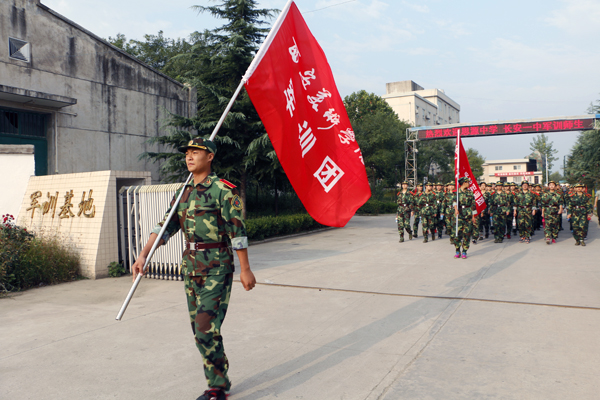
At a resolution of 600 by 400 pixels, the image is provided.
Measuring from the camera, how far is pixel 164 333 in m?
5.04

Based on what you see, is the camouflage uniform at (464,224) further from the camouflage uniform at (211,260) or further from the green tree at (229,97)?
the camouflage uniform at (211,260)

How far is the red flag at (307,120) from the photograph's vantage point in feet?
13.0

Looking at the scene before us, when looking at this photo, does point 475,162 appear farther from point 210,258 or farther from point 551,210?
point 210,258

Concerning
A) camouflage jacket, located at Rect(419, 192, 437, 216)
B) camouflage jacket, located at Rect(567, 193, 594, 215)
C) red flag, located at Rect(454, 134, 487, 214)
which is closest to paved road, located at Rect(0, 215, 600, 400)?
red flag, located at Rect(454, 134, 487, 214)

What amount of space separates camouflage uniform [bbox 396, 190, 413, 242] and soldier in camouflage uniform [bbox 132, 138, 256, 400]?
11236 mm

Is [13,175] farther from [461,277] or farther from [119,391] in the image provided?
[461,277]

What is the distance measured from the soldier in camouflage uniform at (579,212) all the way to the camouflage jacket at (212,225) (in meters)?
12.2

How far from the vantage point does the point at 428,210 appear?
48.4 ft

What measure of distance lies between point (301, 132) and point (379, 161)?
111ft

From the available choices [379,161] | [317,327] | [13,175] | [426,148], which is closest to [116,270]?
[13,175]

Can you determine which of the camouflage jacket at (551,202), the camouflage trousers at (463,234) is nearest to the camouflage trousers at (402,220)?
the camouflage trousers at (463,234)

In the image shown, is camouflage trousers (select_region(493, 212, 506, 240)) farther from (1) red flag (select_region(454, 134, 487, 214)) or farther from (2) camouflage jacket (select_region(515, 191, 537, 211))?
(1) red flag (select_region(454, 134, 487, 214))

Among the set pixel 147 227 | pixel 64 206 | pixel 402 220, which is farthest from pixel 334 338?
pixel 402 220

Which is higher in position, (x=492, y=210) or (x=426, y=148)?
(x=426, y=148)
